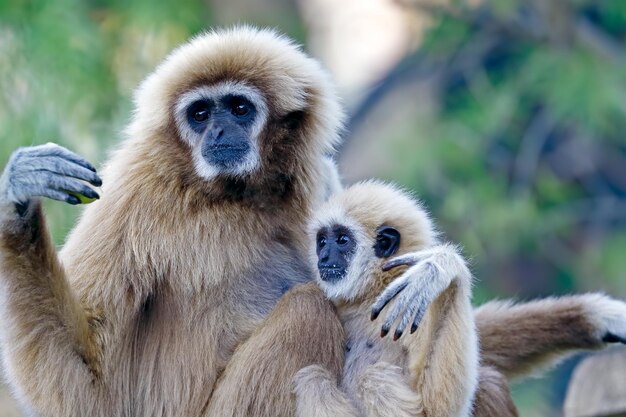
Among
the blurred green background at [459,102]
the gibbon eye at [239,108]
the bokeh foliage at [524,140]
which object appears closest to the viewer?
the gibbon eye at [239,108]

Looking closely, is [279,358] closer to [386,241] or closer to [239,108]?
[386,241]

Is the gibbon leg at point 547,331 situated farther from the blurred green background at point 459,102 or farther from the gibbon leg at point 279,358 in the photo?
the blurred green background at point 459,102

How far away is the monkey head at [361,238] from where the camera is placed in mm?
6594

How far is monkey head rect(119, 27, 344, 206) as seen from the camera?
669 cm

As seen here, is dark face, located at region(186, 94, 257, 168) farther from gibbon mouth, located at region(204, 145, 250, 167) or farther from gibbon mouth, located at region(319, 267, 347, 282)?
gibbon mouth, located at region(319, 267, 347, 282)

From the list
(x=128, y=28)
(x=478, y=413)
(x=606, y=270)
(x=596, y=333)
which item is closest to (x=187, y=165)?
(x=478, y=413)

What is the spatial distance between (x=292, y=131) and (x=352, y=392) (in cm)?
185

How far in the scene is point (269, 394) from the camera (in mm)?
6105

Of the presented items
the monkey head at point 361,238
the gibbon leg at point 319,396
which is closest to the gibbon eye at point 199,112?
the monkey head at point 361,238

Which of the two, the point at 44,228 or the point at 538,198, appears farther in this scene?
the point at 538,198

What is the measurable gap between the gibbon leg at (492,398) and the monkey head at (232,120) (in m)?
1.69

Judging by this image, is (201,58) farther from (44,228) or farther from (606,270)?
(606,270)

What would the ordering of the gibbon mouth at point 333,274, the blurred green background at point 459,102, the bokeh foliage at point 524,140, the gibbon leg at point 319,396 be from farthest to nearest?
the bokeh foliage at point 524,140, the blurred green background at point 459,102, the gibbon mouth at point 333,274, the gibbon leg at point 319,396

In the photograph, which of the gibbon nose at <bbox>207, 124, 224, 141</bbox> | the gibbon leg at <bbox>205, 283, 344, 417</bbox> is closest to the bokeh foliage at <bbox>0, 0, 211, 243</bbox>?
the gibbon nose at <bbox>207, 124, 224, 141</bbox>
